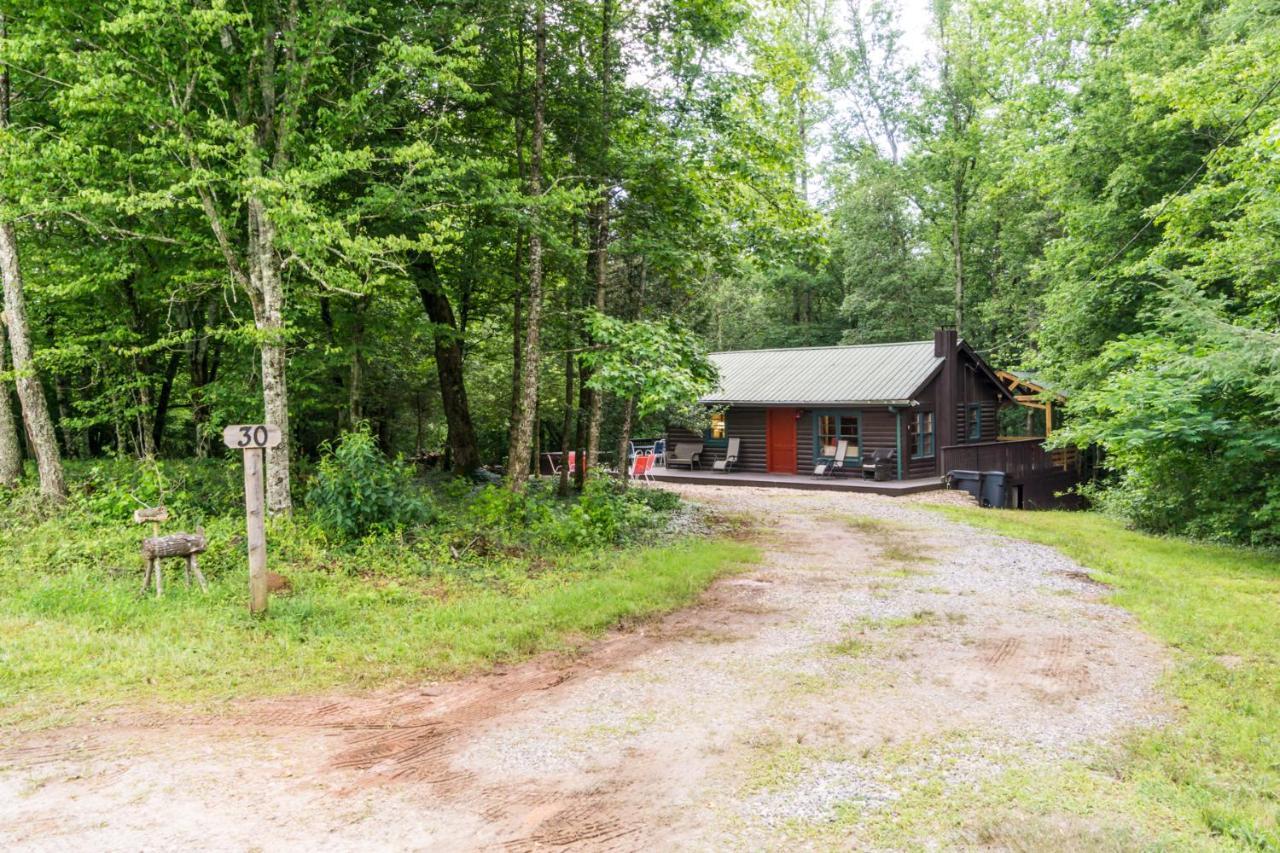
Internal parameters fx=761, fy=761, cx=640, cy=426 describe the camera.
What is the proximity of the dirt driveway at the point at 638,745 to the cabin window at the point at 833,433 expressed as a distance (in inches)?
522

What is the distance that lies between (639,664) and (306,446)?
12.3 m

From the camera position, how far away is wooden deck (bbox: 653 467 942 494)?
57.8 feet

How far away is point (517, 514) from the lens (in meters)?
9.49

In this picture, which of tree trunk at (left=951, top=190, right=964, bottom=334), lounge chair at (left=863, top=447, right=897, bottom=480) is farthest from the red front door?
tree trunk at (left=951, top=190, right=964, bottom=334)

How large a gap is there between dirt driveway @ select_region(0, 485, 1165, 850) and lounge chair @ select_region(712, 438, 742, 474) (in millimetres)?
14847

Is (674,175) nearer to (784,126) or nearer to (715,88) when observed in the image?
(715,88)

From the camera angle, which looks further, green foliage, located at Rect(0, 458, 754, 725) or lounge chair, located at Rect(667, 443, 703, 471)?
lounge chair, located at Rect(667, 443, 703, 471)

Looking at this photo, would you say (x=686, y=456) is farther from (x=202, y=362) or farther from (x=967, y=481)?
(x=202, y=362)

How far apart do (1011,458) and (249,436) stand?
1984 centimetres

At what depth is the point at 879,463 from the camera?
18.5 meters

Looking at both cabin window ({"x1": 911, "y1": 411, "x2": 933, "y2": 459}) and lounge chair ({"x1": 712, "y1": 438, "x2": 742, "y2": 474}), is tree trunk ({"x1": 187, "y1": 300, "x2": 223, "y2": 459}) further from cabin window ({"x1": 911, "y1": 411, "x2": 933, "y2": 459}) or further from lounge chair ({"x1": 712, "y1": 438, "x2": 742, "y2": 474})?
cabin window ({"x1": 911, "y1": 411, "x2": 933, "y2": 459})

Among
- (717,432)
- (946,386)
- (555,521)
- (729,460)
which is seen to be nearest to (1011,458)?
(946,386)

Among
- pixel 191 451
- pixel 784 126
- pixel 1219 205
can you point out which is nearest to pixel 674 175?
pixel 784 126

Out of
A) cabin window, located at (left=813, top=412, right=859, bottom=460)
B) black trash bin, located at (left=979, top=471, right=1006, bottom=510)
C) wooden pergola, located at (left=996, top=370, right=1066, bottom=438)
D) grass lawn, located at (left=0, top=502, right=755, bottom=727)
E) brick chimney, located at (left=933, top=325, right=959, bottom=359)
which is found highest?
brick chimney, located at (left=933, top=325, right=959, bottom=359)
